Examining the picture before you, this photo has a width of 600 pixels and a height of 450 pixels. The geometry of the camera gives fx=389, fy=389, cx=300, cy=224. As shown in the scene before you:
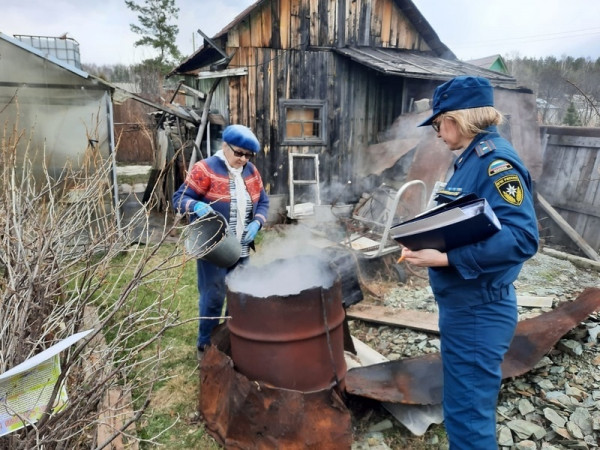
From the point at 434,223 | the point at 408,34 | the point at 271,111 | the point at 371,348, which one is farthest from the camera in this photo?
the point at 408,34

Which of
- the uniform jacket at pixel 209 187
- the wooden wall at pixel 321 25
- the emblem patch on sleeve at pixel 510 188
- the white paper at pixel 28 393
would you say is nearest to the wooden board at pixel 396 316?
the uniform jacket at pixel 209 187

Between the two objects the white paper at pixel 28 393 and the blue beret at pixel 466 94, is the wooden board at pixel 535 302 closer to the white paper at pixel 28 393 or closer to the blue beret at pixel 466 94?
the blue beret at pixel 466 94

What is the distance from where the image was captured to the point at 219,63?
7.79m

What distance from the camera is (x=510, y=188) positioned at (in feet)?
6.11

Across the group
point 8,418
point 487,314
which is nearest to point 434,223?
point 487,314

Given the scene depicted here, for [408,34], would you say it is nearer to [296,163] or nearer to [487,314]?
[296,163]

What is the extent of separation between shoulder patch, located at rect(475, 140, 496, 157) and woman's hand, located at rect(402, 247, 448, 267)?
1.77 ft

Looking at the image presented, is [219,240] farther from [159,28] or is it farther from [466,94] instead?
[159,28]

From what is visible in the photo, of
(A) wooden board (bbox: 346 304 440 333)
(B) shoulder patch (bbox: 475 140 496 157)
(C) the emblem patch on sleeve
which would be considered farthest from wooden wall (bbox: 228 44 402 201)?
(C) the emblem patch on sleeve

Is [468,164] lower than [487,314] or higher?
higher

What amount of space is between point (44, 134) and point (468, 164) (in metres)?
6.23

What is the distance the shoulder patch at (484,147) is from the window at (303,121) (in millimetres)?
6626

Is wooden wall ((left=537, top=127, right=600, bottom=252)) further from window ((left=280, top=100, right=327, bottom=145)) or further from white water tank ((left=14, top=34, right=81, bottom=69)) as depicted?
white water tank ((left=14, top=34, right=81, bottom=69))

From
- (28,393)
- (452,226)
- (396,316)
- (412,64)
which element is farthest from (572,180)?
(28,393)
